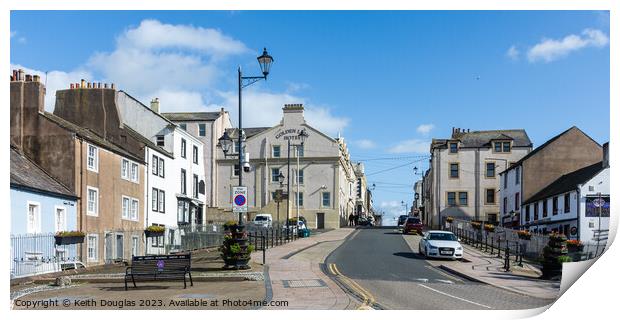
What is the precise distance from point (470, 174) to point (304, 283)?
4991cm

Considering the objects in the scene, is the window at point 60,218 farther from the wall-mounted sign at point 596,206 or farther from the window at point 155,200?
the wall-mounted sign at point 596,206

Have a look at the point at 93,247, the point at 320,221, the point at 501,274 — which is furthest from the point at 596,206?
the point at 320,221

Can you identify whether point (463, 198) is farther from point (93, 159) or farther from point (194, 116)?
point (93, 159)

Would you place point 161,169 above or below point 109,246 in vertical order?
above

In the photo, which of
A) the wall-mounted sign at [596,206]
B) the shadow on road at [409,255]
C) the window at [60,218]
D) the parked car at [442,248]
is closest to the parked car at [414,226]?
the wall-mounted sign at [596,206]

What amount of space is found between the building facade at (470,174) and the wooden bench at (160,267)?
51.3m

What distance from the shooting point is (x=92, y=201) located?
34156 millimetres

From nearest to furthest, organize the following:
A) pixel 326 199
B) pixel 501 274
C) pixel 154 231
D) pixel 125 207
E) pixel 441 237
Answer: pixel 501 274
pixel 441 237
pixel 125 207
pixel 154 231
pixel 326 199

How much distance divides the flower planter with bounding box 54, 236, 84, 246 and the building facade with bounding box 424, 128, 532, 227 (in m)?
44.6

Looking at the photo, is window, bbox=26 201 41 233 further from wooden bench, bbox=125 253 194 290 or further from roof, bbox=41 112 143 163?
wooden bench, bbox=125 253 194 290

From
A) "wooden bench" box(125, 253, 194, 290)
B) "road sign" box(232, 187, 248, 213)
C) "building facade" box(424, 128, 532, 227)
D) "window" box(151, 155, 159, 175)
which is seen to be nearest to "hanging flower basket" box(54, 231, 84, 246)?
"road sign" box(232, 187, 248, 213)

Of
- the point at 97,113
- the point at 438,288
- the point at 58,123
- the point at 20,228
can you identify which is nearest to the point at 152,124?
the point at 97,113

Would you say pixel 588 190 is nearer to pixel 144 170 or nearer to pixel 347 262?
pixel 347 262

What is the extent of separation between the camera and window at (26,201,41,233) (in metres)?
26.6
